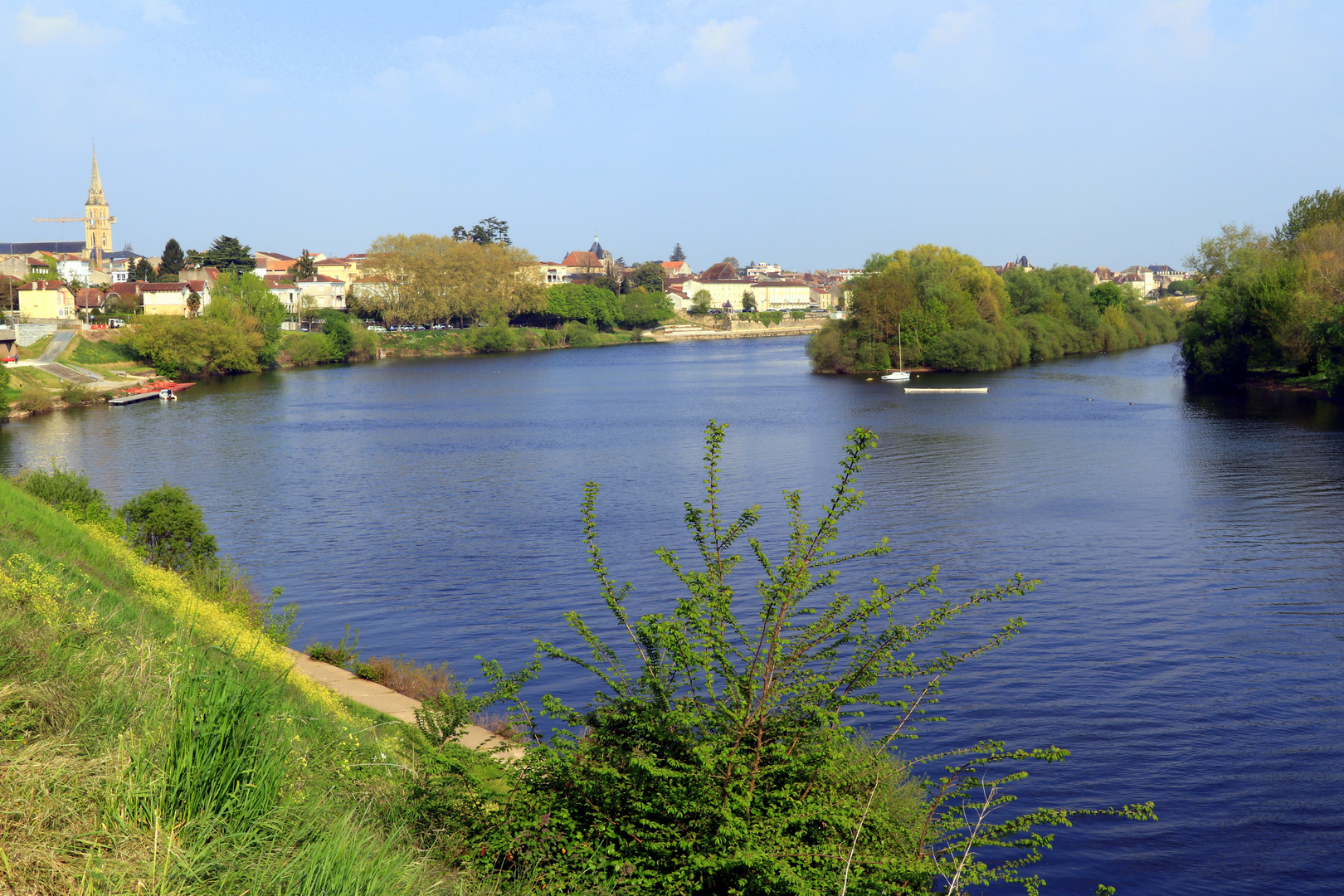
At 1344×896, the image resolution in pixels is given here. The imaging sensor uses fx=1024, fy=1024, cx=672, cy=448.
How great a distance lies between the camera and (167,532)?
22.4 meters

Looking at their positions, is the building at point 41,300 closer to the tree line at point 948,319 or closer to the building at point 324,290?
the building at point 324,290

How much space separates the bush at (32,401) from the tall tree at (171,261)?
7436 centimetres

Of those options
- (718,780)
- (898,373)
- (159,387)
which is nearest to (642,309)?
(898,373)

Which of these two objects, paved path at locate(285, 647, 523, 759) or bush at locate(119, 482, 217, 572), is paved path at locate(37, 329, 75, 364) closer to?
bush at locate(119, 482, 217, 572)

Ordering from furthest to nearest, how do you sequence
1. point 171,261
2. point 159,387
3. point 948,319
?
point 171,261 < point 948,319 < point 159,387

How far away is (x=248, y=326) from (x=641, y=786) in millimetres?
105504

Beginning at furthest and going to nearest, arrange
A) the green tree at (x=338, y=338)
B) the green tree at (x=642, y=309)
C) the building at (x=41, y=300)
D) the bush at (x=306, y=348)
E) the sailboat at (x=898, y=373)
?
the green tree at (x=642, y=309)
the green tree at (x=338, y=338)
the bush at (x=306, y=348)
the building at (x=41, y=300)
the sailboat at (x=898, y=373)

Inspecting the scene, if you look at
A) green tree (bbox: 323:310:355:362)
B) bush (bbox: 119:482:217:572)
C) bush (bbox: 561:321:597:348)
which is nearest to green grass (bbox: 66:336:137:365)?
green tree (bbox: 323:310:355:362)

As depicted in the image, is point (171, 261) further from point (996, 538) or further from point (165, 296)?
point (996, 538)

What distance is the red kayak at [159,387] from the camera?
77912 mm

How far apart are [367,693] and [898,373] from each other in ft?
251

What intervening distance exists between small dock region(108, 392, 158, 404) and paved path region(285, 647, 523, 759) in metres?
65.1

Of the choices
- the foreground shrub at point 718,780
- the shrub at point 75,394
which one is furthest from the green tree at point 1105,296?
the foreground shrub at point 718,780

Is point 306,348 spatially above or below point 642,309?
below
